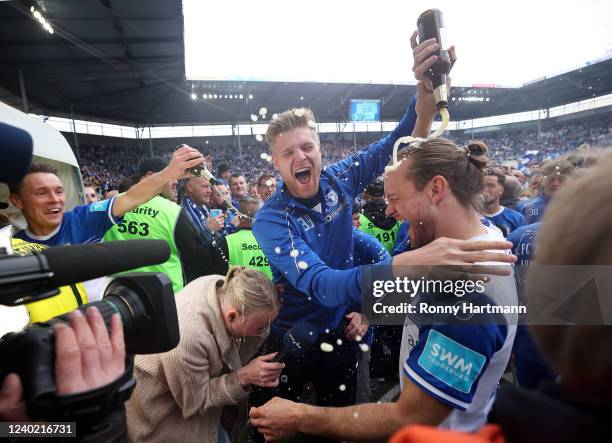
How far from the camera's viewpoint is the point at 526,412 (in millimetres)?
490

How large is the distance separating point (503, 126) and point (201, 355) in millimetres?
47512

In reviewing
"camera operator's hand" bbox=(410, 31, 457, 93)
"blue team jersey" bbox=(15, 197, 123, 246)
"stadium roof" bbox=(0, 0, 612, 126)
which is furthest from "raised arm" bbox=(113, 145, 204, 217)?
Result: "stadium roof" bbox=(0, 0, 612, 126)

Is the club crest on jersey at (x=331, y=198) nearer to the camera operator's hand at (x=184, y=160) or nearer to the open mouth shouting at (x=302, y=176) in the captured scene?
the open mouth shouting at (x=302, y=176)

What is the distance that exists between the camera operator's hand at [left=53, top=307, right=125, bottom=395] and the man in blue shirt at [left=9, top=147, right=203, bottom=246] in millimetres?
1819

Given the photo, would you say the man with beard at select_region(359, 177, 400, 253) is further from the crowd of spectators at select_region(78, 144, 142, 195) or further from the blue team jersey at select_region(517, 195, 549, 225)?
the crowd of spectators at select_region(78, 144, 142, 195)

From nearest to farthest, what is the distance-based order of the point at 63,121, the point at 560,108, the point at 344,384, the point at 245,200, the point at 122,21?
1. the point at 344,384
2. the point at 245,200
3. the point at 122,21
4. the point at 63,121
5. the point at 560,108

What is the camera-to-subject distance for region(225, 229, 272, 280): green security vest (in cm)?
358

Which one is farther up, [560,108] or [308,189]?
[560,108]

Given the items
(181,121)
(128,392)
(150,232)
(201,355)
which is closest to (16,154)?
(128,392)

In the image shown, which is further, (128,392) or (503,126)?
(503,126)

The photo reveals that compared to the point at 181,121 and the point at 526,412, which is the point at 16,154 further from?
the point at 181,121

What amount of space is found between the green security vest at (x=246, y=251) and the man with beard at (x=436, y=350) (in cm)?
200

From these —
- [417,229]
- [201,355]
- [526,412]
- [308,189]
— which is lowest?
[201,355]

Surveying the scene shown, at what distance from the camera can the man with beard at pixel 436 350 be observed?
122 centimetres
